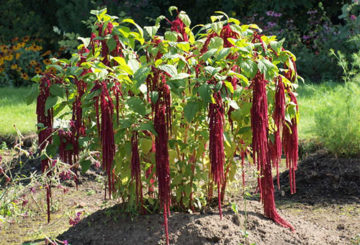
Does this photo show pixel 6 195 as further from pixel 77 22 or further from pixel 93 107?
pixel 77 22

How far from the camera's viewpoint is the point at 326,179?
14.3 ft

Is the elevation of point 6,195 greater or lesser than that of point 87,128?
lesser

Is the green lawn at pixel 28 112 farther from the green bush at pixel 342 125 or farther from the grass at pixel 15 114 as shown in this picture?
the green bush at pixel 342 125

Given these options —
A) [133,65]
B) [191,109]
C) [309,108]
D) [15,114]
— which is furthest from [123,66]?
[15,114]

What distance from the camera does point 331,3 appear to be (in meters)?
10.3

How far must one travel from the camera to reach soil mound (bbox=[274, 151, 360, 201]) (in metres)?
4.19

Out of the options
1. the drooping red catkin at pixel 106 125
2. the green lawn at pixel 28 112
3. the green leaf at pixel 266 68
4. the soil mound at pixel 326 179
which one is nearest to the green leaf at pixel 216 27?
the green leaf at pixel 266 68

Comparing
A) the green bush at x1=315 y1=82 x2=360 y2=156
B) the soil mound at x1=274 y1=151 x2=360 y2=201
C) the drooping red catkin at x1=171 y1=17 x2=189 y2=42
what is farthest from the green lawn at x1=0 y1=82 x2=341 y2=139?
the drooping red catkin at x1=171 y1=17 x2=189 y2=42

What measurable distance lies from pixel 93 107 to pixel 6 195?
0.68 meters

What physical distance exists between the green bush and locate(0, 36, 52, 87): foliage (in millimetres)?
6080

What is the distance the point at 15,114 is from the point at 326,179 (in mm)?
3870

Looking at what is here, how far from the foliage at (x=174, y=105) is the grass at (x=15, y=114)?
8.60 feet

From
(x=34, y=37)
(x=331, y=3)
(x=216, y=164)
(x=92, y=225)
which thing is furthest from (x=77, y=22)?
(x=216, y=164)

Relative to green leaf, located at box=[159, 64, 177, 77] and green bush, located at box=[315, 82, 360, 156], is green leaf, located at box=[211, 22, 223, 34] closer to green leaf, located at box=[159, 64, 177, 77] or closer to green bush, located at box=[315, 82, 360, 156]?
green leaf, located at box=[159, 64, 177, 77]
